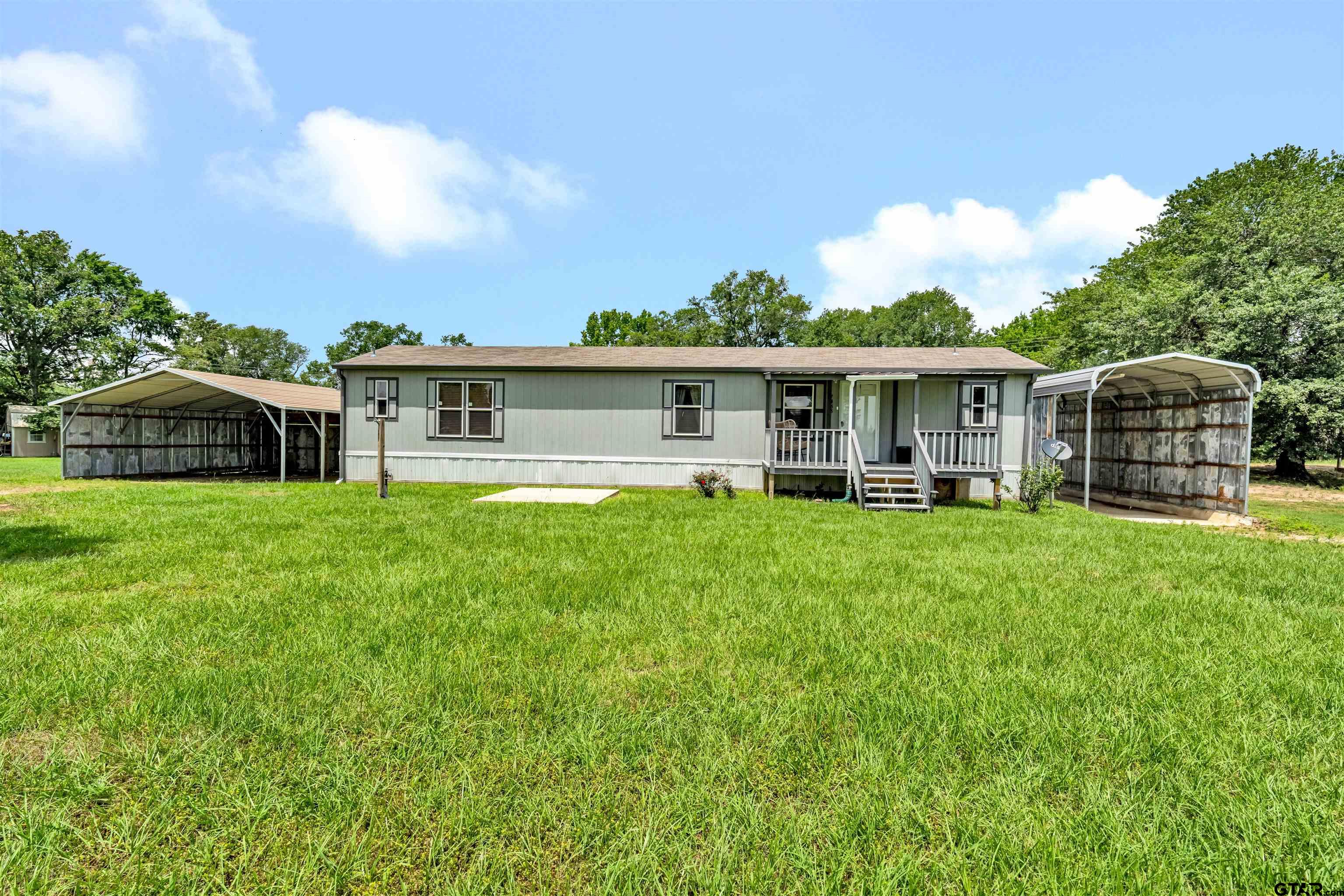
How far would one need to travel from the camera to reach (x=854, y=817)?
1.98 m

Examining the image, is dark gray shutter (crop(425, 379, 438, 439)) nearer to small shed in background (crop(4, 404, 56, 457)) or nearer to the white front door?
the white front door

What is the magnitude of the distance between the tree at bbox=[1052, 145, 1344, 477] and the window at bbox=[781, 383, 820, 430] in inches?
512

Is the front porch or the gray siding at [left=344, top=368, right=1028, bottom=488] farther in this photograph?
the gray siding at [left=344, top=368, right=1028, bottom=488]

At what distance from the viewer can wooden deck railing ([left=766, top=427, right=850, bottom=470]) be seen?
11.5 m

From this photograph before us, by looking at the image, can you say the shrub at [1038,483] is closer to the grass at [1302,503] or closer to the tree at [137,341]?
the grass at [1302,503]

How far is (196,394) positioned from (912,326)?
38.8 m

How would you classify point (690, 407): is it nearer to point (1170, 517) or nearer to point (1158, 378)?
point (1170, 517)

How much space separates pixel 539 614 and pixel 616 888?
2.49m

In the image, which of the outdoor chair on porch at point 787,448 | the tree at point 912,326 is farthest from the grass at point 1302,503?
the tree at point 912,326

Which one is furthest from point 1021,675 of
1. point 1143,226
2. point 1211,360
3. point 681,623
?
point 1143,226

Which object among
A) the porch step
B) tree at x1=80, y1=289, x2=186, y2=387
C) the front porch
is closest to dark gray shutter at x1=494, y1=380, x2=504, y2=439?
the front porch

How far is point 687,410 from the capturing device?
1283cm

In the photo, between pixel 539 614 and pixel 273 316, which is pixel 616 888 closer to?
pixel 539 614

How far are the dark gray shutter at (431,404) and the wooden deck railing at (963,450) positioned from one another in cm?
1041
